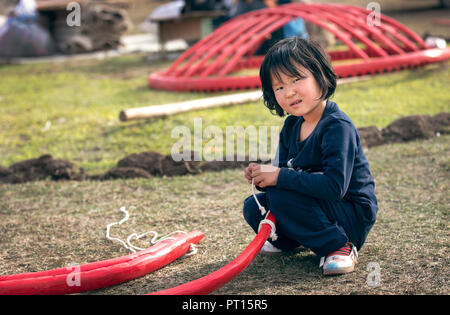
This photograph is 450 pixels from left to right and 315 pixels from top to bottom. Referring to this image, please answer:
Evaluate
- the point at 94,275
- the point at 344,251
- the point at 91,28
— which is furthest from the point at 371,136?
the point at 91,28

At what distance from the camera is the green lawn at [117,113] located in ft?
14.9

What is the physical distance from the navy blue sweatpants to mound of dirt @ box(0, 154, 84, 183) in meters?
2.03

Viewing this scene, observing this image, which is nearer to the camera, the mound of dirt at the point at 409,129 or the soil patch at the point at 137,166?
the soil patch at the point at 137,166

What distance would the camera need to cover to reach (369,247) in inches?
96.2

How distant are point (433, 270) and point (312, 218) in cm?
52

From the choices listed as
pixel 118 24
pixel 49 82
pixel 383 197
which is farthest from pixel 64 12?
pixel 383 197

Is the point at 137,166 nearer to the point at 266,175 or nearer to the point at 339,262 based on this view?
the point at 266,175

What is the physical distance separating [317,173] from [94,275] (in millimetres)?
958

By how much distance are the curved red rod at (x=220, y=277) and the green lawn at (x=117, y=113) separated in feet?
6.71

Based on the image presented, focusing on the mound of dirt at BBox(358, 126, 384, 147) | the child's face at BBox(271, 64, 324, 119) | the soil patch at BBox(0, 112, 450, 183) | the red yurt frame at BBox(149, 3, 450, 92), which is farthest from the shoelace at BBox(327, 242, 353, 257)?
the red yurt frame at BBox(149, 3, 450, 92)

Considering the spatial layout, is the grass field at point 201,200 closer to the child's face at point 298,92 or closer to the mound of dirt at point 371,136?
the mound of dirt at point 371,136

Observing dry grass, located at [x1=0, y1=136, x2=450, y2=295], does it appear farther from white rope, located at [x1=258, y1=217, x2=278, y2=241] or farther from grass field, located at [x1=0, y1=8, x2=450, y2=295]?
white rope, located at [x1=258, y1=217, x2=278, y2=241]

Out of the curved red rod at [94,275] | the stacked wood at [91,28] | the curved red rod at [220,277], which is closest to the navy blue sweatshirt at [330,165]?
the curved red rod at [220,277]
